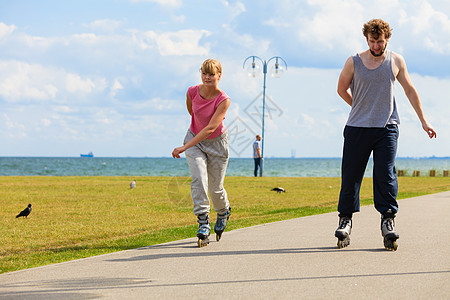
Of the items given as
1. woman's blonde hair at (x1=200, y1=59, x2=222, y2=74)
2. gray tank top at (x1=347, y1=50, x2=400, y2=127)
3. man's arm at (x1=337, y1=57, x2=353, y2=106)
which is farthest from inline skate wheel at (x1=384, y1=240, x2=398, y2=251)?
woman's blonde hair at (x1=200, y1=59, x2=222, y2=74)

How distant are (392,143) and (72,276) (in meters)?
3.27

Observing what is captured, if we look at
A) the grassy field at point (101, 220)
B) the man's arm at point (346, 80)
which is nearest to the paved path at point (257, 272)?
the grassy field at point (101, 220)

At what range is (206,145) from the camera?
20.9 ft

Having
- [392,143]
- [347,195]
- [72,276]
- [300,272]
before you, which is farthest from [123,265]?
[392,143]

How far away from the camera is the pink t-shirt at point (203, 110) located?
20.6 ft

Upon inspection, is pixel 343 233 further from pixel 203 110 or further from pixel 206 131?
pixel 203 110

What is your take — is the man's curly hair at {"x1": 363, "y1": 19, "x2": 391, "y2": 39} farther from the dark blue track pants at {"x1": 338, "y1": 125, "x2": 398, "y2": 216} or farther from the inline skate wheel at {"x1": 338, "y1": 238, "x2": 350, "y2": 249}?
the inline skate wheel at {"x1": 338, "y1": 238, "x2": 350, "y2": 249}

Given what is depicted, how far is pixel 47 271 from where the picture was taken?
4.91m

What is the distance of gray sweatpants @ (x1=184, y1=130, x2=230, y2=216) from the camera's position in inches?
244

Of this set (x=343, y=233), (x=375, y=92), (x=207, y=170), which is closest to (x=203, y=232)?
(x=207, y=170)

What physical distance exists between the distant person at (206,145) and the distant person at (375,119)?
126 centimetres

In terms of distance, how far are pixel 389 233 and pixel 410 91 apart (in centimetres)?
144

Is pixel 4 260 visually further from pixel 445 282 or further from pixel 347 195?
pixel 445 282

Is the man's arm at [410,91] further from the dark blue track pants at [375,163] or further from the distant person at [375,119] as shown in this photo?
the dark blue track pants at [375,163]
